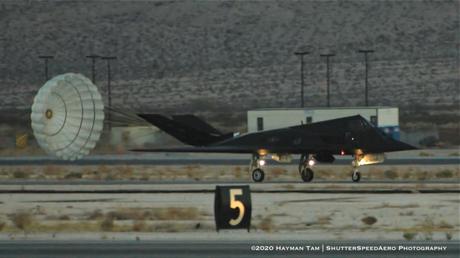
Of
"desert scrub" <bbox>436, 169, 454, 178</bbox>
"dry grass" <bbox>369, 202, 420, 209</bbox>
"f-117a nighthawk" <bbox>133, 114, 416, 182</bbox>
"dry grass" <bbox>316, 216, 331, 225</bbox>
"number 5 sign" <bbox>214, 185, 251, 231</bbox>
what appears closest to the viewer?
"number 5 sign" <bbox>214, 185, 251, 231</bbox>

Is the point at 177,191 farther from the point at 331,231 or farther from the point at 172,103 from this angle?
the point at 172,103

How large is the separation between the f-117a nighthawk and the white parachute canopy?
12.4 feet

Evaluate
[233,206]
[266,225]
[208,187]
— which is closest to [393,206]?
[266,225]

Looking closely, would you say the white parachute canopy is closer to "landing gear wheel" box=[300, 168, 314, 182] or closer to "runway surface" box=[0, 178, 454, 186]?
"runway surface" box=[0, 178, 454, 186]

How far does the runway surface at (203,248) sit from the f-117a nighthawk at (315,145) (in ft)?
62.4

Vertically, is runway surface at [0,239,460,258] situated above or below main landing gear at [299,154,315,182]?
above

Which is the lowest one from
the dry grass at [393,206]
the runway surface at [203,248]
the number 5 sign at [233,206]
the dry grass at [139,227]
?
the dry grass at [393,206]

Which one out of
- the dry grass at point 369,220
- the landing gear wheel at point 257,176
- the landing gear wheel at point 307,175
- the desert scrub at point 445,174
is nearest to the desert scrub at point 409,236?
the dry grass at point 369,220

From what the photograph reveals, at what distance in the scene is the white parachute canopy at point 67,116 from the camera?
44.3 metres

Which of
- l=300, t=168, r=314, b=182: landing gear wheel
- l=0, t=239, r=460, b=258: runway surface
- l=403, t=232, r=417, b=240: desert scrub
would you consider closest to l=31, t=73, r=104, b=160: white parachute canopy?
l=300, t=168, r=314, b=182: landing gear wheel

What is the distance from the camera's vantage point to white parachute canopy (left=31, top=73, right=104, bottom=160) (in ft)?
145

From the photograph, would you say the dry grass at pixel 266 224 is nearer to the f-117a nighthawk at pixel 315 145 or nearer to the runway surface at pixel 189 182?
the runway surface at pixel 189 182

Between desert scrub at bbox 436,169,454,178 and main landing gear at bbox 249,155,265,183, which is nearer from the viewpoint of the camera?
main landing gear at bbox 249,155,265,183

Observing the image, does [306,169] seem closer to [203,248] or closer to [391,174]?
[391,174]
